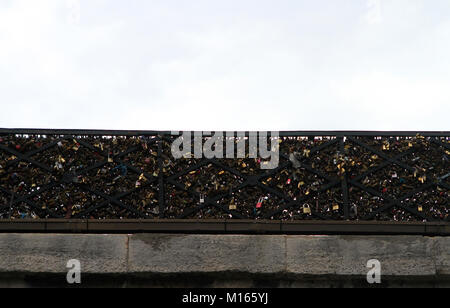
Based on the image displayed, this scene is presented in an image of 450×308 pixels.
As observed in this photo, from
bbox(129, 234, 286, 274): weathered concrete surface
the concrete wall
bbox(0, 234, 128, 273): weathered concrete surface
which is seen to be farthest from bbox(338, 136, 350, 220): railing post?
bbox(0, 234, 128, 273): weathered concrete surface

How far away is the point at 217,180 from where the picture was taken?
9312mm

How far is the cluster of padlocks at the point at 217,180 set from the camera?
920cm

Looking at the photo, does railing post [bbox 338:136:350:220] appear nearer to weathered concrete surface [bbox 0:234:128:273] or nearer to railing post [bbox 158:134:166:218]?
railing post [bbox 158:134:166:218]

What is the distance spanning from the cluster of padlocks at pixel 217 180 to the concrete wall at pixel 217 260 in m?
0.43

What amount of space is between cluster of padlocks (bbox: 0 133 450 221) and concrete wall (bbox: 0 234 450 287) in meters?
0.43

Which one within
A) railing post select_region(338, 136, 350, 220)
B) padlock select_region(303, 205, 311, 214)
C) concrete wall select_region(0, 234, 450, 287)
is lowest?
concrete wall select_region(0, 234, 450, 287)

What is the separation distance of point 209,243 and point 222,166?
100 cm

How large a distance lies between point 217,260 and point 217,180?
103cm

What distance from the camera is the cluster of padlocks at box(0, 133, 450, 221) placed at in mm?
9203

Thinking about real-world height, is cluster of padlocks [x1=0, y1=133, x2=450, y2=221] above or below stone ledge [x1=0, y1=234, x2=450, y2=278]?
above

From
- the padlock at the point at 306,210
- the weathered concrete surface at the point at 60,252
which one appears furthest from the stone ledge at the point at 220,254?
the padlock at the point at 306,210

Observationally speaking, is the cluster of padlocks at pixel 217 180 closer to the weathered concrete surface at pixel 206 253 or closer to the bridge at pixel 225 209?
the bridge at pixel 225 209

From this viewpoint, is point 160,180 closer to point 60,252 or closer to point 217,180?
point 217,180
